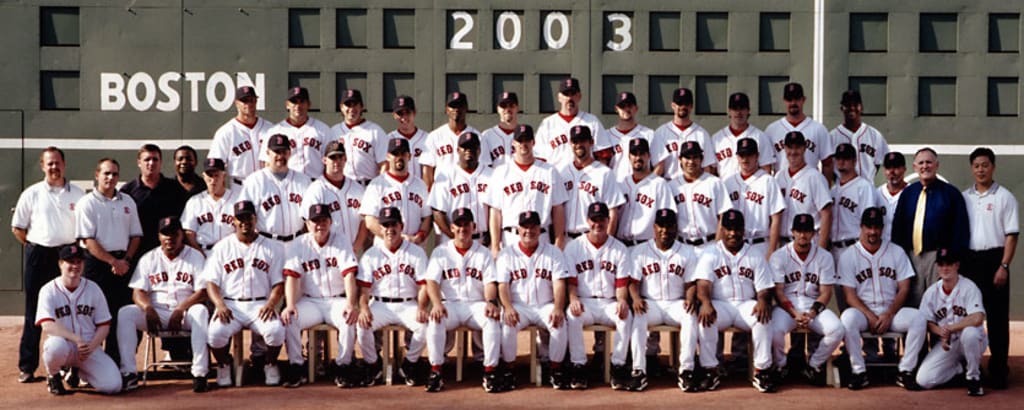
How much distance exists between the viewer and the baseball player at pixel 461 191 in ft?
28.4

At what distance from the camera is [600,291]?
27.2ft

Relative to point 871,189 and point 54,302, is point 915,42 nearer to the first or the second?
point 871,189

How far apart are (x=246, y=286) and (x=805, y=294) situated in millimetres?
3715

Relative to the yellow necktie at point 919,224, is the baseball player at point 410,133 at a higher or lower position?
higher

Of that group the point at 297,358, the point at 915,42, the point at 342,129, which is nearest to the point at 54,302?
the point at 297,358

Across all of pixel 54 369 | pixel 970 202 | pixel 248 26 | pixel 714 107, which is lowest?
pixel 54 369

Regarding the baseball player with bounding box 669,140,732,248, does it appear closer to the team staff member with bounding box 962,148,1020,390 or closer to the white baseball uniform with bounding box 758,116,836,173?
the white baseball uniform with bounding box 758,116,836,173

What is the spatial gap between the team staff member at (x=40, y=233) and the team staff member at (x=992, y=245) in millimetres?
6032

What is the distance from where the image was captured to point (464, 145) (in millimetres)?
8555

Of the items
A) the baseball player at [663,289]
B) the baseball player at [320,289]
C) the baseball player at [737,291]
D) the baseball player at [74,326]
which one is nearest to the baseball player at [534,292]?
the baseball player at [663,289]

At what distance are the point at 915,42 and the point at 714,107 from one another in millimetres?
1696

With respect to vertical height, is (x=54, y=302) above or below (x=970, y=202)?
below

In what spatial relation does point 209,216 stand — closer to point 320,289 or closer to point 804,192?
point 320,289

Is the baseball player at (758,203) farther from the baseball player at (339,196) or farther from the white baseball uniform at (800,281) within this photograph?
the baseball player at (339,196)
